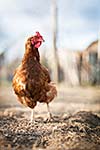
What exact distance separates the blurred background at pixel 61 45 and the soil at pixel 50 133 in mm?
153

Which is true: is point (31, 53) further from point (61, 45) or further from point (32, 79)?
point (61, 45)

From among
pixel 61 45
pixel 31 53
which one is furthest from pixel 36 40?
pixel 61 45

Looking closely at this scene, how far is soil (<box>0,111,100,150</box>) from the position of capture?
221cm

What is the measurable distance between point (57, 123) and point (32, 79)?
31cm

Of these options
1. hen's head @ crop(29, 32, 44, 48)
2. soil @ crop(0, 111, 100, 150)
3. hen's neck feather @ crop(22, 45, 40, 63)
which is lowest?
soil @ crop(0, 111, 100, 150)

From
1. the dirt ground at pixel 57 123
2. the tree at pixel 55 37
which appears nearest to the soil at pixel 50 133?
the dirt ground at pixel 57 123

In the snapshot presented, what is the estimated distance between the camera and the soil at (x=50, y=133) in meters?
2.21

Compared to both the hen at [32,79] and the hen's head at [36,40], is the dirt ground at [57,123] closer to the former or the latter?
the hen at [32,79]

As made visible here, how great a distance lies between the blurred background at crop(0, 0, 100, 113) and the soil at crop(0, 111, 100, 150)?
15 centimetres

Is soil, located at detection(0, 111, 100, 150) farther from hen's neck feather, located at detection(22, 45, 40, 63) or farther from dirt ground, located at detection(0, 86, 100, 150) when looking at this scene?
hen's neck feather, located at detection(22, 45, 40, 63)

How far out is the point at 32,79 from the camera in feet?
7.87

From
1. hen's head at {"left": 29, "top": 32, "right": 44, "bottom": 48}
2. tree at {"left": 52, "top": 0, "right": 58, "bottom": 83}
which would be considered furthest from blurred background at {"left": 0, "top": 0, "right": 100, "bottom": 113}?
hen's head at {"left": 29, "top": 32, "right": 44, "bottom": 48}

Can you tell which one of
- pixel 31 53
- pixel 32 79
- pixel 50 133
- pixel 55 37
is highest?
pixel 55 37

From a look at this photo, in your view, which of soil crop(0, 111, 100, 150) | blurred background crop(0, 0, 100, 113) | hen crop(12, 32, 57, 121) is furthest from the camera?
blurred background crop(0, 0, 100, 113)
